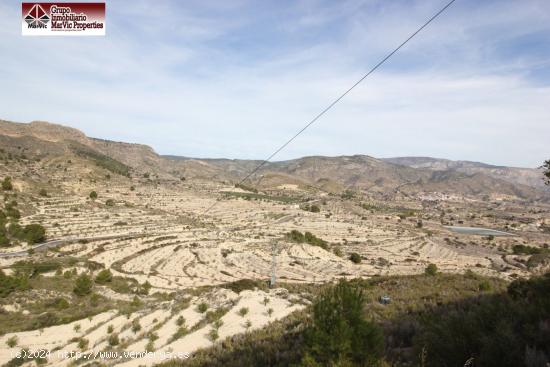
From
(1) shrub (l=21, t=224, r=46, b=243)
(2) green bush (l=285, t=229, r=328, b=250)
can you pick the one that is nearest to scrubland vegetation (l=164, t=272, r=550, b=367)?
(1) shrub (l=21, t=224, r=46, b=243)

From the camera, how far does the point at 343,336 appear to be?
6812 mm

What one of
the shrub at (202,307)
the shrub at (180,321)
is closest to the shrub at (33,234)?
the shrub at (202,307)

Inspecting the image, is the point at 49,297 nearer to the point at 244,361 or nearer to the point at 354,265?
the point at 244,361

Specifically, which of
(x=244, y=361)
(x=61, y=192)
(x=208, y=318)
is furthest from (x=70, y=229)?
(x=244, y=361)

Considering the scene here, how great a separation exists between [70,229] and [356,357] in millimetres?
64832

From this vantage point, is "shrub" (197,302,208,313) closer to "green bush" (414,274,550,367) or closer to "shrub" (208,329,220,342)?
"shrub" (208,329,220,342)

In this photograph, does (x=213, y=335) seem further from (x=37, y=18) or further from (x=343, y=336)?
(x=37, y=18)

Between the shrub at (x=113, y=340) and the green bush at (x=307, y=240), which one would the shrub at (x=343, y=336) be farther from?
the green bush at (x=307, y=240)

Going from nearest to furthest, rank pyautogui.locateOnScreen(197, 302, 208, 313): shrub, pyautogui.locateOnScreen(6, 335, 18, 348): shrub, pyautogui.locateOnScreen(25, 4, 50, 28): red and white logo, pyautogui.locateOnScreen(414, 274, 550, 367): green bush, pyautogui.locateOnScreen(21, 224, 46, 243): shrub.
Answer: pyautogui.locateOnScreen(414, 274, 550, 367): green bush, pyautogui.locateOnScreen(6, 335, 18, 348): shrub, pyautogui.locateOnScreen(197, 302, 208, 313): shrub, pyautogui.locateOnScreen(25, 4, 50, 28): red and white logo, pyautogui.locateOnScreen(21, 224, 46, 243): shrub

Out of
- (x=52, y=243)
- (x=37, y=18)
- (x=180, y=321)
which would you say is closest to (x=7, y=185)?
(x=52, y=243)

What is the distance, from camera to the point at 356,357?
22.8 ft

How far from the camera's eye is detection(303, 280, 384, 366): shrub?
22.3 feet

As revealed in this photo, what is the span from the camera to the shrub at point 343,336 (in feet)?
22.3

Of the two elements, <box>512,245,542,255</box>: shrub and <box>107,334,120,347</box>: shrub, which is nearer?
<box>107,334,120,347</box>: shrub
